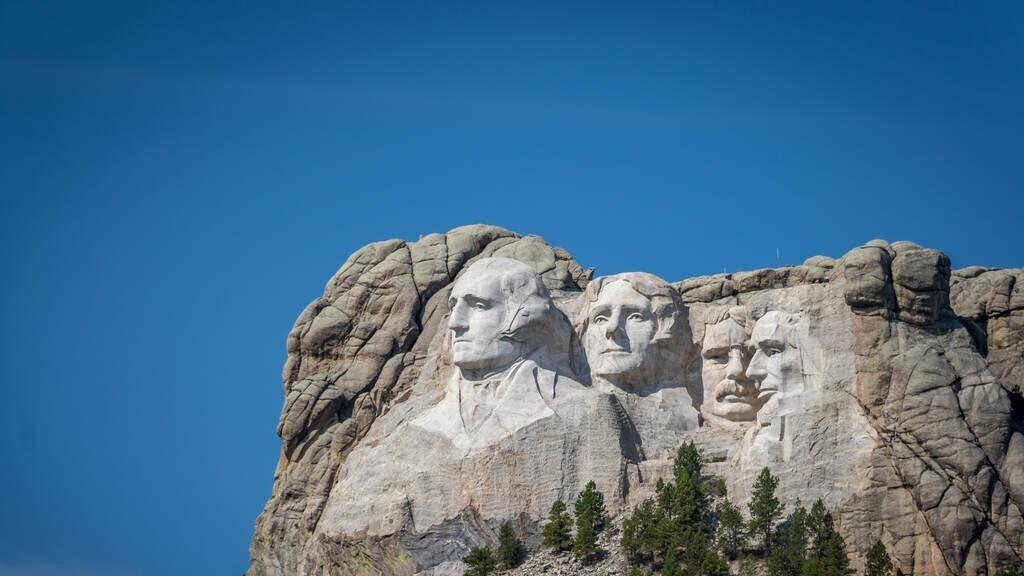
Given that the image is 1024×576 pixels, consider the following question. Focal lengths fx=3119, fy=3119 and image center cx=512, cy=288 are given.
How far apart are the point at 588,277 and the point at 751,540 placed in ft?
32.6

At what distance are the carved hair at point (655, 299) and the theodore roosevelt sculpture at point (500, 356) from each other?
759 millimetres

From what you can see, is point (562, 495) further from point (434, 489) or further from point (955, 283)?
point (955, 283)

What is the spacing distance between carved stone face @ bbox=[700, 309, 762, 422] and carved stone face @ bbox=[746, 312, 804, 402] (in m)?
0.66

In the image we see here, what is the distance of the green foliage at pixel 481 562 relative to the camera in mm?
60844

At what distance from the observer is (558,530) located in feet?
200

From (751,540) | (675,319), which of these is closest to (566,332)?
(675,319)

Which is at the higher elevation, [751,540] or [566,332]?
[566,332]

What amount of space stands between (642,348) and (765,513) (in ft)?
18.6

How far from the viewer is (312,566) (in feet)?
210

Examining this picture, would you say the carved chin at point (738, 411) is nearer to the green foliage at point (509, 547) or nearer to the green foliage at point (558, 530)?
the green foliage at point (558, 530)

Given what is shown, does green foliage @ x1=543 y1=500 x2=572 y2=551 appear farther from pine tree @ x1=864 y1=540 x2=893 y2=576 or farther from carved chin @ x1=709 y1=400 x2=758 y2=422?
pine tree @ x1=864 y1=540 x2=893 y2=576

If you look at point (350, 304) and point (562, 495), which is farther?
point (350, 304)

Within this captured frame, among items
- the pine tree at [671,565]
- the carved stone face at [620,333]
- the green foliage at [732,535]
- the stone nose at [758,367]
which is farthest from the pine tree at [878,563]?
the carved stone face at [620,333]

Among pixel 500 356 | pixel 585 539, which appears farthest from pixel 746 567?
pixel 500 356
